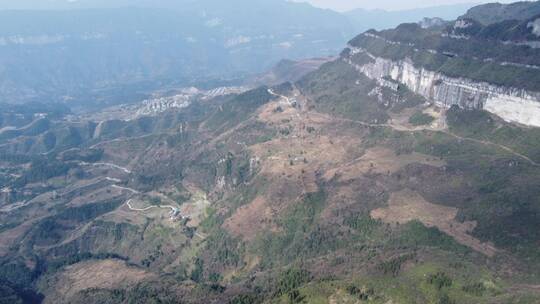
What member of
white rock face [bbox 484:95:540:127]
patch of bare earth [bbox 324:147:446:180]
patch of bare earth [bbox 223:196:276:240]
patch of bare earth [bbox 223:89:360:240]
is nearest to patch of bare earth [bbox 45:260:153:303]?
patch of bare earth [bbox 223:196:276:240]

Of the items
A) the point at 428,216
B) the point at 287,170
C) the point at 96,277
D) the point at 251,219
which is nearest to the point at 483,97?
the point at 428,216

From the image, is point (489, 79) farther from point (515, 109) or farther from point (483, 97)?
point (515, 109)

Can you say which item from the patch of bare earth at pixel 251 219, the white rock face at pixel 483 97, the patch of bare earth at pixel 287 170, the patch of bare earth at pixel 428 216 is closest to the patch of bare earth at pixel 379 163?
the patch of bare earth at pixel 287 170

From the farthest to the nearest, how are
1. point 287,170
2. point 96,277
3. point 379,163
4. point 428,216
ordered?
point 287,170 → point 379,163 → point 96,277 → point 428,216

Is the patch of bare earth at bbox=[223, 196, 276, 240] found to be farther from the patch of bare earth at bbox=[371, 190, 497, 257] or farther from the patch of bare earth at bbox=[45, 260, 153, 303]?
the patch of bare earth at bbox=[371, 190, 497, 257]

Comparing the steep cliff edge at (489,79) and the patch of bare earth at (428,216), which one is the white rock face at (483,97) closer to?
the steep cliff edge at (489,79)

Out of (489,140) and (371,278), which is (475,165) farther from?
(371,278)
